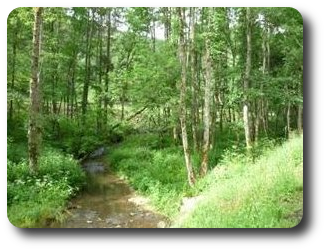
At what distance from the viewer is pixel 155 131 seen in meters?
29.0

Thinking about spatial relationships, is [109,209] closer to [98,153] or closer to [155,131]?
[98,153]

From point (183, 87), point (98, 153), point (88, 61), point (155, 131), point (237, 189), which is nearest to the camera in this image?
point (237, 189)

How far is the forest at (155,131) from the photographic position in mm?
10742

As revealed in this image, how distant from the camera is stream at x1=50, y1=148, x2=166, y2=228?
1253cm

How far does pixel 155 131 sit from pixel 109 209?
1493 cm

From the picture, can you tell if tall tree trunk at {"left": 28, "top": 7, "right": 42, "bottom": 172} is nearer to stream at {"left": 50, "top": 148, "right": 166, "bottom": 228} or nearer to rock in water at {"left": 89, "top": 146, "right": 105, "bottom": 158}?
stream at {"left": 50, "top": 148, "right": 166, "bottom": 228}

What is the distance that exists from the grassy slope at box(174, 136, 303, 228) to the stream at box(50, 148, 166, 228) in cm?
265

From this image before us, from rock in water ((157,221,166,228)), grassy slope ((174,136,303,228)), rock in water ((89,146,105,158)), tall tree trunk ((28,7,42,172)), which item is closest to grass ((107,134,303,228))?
grassy slope ((174,136,303,228))

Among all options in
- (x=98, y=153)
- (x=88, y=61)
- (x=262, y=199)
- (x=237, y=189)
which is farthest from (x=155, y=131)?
(x=262, y=199)

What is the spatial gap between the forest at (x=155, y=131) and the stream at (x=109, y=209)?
0.06 metres

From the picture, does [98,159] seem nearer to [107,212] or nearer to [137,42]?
Answer: [137,42]

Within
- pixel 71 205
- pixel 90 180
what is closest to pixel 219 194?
pixel 71 205

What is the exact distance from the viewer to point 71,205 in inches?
554

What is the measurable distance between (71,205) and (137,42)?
17.5m
